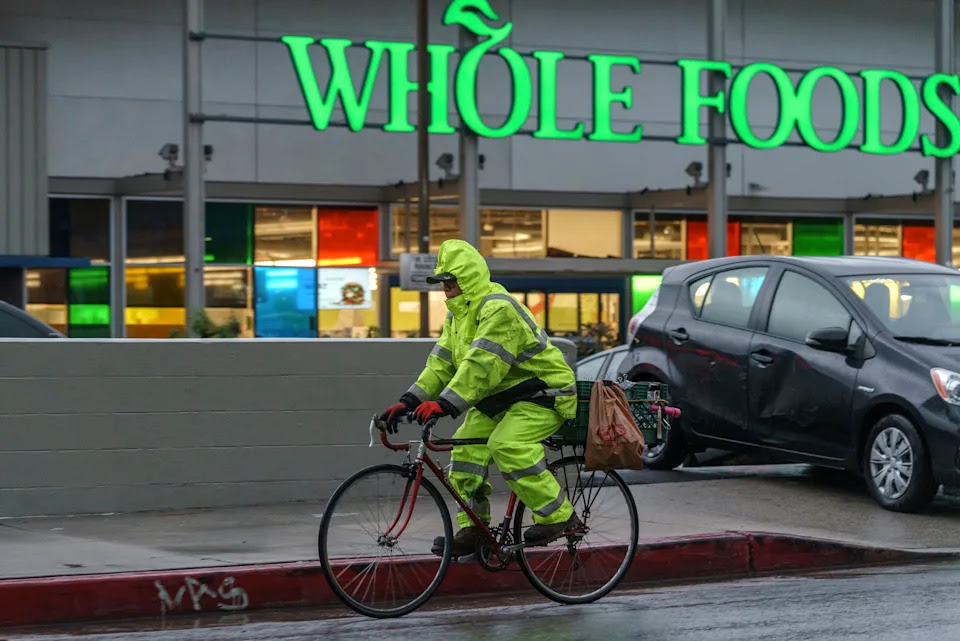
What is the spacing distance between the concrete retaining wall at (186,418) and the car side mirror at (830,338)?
265 cm

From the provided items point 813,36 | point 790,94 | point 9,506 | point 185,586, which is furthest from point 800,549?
point 813,36

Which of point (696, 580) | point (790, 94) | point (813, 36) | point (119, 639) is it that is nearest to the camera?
point (119, 639)

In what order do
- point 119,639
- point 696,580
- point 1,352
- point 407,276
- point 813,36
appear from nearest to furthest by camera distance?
point 119,639, point 696,580, point 1,352, point 407,276, point 813,36

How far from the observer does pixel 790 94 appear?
85.8 feet

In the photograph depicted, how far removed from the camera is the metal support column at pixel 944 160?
1093 inches

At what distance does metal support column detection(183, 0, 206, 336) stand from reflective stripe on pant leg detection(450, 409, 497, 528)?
16314 mm

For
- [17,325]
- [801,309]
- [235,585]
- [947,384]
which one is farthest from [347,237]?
[235,585]

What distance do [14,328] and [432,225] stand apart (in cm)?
1662

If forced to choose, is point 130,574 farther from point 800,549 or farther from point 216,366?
point 800,549

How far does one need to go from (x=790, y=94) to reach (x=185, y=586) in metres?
20.6

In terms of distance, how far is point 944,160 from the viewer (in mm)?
28375

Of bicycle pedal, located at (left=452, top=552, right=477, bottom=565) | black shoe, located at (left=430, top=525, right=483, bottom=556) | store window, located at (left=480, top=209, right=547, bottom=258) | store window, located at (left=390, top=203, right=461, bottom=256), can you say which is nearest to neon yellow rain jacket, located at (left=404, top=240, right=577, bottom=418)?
black shoe, located at (left=430, top=525, right=483, bottom=556)

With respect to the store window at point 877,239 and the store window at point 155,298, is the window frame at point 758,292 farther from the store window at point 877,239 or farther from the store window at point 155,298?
the store window at point 877,239

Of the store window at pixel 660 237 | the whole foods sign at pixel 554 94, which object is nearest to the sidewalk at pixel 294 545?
the whole foods sign at pixel 554 94
